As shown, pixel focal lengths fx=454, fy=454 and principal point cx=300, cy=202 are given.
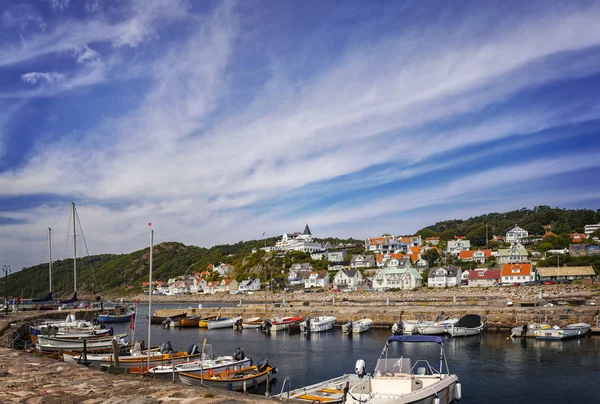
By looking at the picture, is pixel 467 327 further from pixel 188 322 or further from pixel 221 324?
pixel 188 322

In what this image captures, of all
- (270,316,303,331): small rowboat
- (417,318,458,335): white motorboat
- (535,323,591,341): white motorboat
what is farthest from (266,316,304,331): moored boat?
(535,323,591,341): white motorboat

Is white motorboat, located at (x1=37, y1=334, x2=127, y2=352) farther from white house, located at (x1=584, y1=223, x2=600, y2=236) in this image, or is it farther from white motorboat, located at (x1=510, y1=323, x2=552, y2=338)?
white house, located at (x1=584, y1=223, x2=600, y2=236)

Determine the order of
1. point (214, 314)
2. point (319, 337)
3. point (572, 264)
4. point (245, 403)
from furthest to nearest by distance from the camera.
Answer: point (572, 264)
point (214, 314)
point (319, 337)
point (245, 403)

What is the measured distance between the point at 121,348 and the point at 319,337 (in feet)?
60.4

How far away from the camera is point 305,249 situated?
173m

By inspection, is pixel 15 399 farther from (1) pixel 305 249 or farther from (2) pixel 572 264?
(1) pixel 305 249

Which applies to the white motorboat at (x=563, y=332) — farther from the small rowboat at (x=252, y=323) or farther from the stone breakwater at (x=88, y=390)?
the stone breakwater at (x=88, y=390)

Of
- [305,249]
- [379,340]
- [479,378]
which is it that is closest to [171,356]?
[479,378]

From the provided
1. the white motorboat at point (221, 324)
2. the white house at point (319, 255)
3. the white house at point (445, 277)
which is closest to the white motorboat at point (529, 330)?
the white motorboat at point (221, 324)

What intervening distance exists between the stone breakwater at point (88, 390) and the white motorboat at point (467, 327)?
29941mm

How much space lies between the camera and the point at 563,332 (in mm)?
34438

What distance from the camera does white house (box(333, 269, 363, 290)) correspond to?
103562 mm

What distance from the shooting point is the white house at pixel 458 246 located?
12531cm

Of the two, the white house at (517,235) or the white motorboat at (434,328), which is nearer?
the white motorboat at (434,328)
